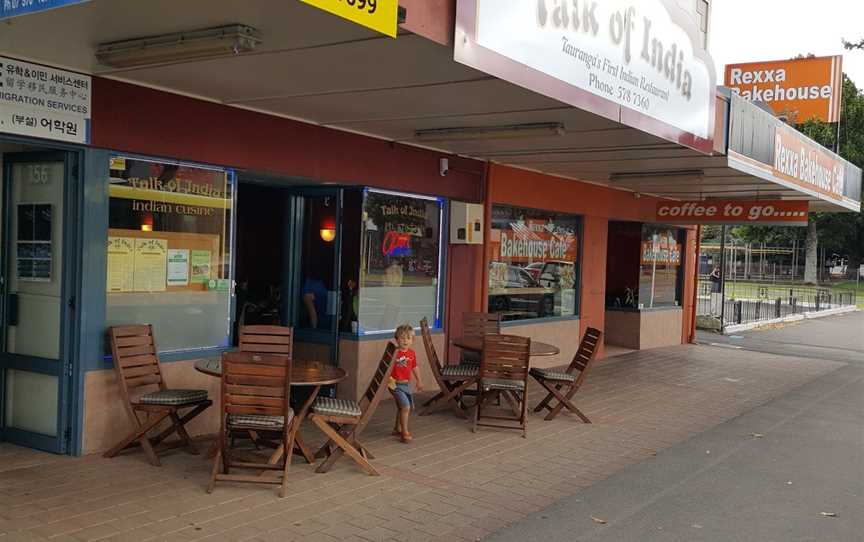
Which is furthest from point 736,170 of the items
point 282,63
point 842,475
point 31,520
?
point 31,520

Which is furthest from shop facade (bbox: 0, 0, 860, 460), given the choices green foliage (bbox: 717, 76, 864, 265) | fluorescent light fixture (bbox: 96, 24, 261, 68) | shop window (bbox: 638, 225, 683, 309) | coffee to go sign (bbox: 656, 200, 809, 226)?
green foliage (bbox: 717, 76, 864, 265)

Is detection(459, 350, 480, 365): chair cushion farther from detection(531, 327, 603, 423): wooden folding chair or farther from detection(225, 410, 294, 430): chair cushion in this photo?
detection(225, 410, 294, 430): chair cushion

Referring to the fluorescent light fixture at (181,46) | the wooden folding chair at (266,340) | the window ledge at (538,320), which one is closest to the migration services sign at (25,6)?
the fluorescent light fixture at (181,46)

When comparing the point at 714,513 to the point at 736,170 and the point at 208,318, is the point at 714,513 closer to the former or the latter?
the point at 208,318

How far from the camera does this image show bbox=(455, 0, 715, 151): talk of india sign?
4836mm

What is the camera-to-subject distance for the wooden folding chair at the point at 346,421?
5.41 m

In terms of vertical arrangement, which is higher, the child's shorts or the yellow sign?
the yellow sign

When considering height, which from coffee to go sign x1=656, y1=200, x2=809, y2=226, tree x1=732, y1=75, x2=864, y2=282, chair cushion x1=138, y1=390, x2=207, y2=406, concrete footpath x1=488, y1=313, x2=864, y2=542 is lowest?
concrete footpath x1=488, y1=313, x2=864, y2=542

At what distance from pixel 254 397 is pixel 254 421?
17 centimetres

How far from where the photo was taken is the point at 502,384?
23.7 ft

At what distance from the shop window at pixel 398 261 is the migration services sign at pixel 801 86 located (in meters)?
10.5

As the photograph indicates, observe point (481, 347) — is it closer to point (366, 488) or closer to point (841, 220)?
point (366, 488)

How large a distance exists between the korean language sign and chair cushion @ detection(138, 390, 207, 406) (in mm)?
1931

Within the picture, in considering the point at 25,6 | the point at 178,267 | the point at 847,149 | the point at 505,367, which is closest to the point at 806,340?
the point at 505,367
